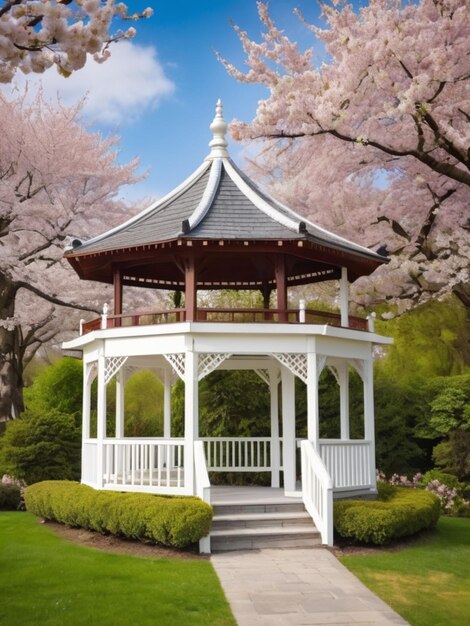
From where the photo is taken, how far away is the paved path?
829cm

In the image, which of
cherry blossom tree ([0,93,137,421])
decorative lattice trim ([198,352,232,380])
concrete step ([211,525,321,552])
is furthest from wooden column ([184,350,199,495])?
cherry blossom tree ([0,93,137,421])

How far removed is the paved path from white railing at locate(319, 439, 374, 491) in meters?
1.86

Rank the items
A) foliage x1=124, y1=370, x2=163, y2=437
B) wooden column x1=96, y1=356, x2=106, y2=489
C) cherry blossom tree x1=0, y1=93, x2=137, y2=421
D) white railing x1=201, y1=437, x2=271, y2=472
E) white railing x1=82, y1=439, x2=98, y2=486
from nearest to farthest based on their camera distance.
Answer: wooden column x1=96, y1=356, x2=106, y2=489 < white railing x1=82, y1=439, x2=98, y2=486 < white railing x1=201, y1=437, x2=271, y2=472 < cherry blossom tree x1=0, y1=93, x2=137, y2=421 < foliage x1=124, y1=370, x2=163, y2=437

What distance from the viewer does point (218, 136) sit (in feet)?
54.2

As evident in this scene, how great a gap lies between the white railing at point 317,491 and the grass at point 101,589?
84.8 inches

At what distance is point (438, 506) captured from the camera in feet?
44.4

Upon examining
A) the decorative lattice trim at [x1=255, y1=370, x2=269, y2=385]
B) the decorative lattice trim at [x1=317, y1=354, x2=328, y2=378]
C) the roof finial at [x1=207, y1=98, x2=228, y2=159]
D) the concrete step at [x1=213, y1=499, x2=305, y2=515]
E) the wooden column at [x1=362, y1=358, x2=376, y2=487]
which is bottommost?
the concrete step at [x1=213, y1=499, x2=305, y2=515]

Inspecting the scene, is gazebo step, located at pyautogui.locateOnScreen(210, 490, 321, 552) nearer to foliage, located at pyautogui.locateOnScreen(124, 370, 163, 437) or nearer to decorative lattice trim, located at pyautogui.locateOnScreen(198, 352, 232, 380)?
decorative lattice trim, located at pyautogui.locateOnScreen(198, 352, 232, 380)

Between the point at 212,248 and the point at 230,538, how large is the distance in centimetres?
487

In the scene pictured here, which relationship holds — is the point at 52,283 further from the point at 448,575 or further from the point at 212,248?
Answer: the point at 448,575

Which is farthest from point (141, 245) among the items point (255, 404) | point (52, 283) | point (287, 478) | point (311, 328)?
point (52, 283)

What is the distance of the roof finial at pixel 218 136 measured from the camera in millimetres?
16438

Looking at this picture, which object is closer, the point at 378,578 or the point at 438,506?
the point at 378,578

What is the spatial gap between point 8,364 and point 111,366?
11.5m
